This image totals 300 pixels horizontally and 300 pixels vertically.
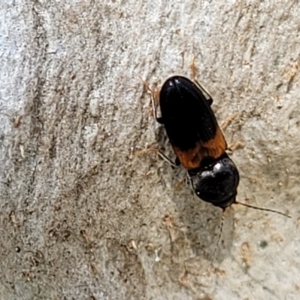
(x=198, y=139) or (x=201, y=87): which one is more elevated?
(x=201, y=87)

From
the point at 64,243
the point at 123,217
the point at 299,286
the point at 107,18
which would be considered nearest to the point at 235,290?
the point at 299,286

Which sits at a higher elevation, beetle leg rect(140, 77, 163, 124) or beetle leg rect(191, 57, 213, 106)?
beetle leg rect(191, 57, 213, 106)

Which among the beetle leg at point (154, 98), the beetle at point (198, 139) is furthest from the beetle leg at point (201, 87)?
the beetle leg at point (154, 98)

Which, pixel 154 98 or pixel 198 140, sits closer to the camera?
→ pixel 154 98

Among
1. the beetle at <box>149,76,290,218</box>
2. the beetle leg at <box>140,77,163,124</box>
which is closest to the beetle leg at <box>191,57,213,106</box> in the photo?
the beetle at <box>149,76,290,218</box>

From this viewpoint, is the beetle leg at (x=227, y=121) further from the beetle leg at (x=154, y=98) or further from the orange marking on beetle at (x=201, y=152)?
the beetle leg at (x=154, y=98)

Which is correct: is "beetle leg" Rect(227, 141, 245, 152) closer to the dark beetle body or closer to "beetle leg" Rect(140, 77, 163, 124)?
the dark beetle body

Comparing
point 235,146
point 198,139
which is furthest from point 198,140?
point 235,146

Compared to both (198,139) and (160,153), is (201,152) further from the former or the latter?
(160,153)
